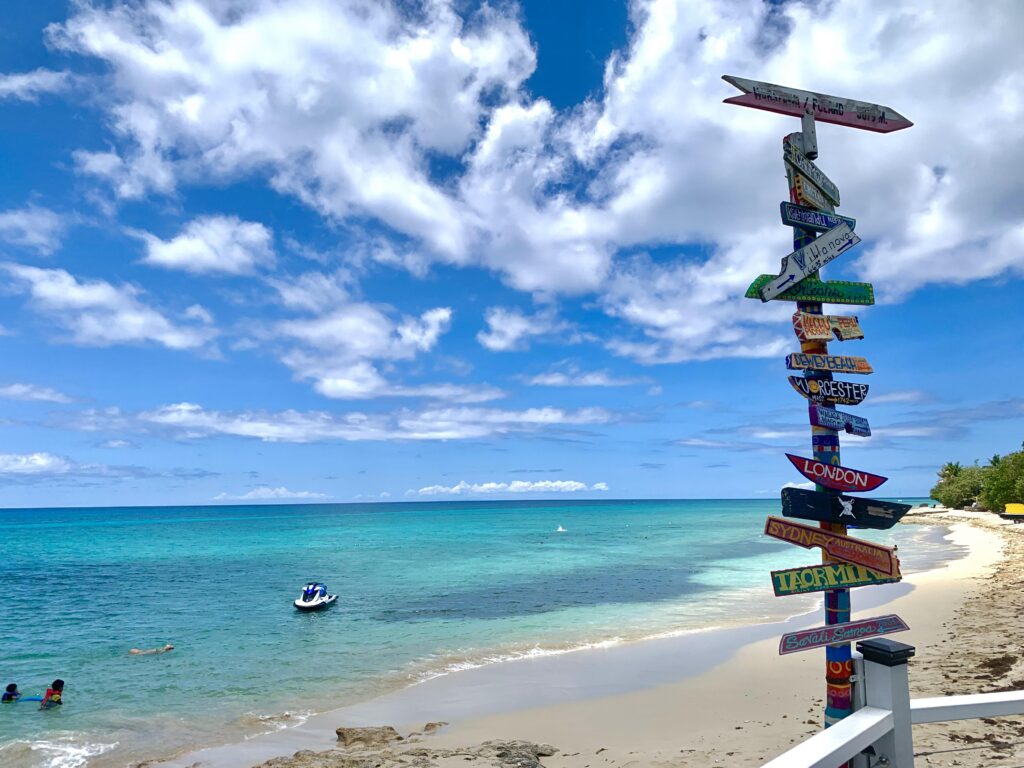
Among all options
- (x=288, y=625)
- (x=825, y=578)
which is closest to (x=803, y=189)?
(x=825, y=578)

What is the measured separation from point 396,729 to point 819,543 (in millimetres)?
9940

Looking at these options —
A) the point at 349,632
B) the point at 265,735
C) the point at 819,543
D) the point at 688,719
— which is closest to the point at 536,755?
the point at 688,719

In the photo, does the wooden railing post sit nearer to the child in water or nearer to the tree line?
the child in water

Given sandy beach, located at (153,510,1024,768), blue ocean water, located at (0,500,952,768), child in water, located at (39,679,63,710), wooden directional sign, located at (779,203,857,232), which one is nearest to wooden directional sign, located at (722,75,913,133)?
wooden directional sign, located at (779,203,857,232)

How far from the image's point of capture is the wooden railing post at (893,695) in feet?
13.9

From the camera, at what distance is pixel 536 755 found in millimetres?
10656

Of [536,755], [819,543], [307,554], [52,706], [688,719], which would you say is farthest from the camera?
[307,554]

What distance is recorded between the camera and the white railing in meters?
4.16

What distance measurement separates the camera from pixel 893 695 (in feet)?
14.0

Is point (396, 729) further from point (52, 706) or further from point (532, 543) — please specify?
point (532, 543)

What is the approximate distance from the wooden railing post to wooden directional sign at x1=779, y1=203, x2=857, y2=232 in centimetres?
398

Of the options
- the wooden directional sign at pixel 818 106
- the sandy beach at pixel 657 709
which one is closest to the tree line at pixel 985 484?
the sandy beach at pixel 657 709

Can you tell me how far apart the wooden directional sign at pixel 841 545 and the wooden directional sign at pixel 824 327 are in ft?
5.83

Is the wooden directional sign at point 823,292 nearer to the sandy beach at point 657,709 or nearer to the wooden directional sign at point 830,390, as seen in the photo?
the wooden directional sign at point 830,390
